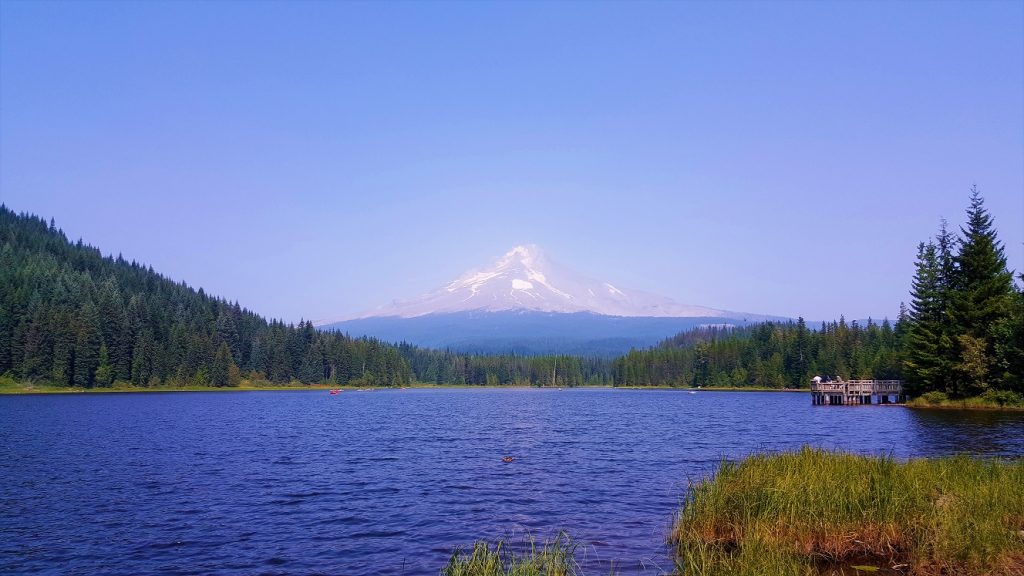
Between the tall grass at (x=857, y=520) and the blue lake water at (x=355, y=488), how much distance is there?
2.09 metres

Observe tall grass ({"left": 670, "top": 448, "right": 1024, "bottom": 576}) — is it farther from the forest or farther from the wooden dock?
the wooden dock

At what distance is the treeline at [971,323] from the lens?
253 ft

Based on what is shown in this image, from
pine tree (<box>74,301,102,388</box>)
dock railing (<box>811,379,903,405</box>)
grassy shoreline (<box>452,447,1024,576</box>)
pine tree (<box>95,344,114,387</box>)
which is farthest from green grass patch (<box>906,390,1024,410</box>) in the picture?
pine tree (<box>95,344,114,387</box>)

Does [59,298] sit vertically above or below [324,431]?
above

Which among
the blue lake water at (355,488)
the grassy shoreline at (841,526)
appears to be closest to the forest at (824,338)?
the blue lake water at (355,488)

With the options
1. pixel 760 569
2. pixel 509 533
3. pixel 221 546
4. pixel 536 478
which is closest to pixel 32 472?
pixel 221 546

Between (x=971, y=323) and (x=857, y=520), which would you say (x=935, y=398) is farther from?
(x=857, y=520)

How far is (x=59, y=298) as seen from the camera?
590 feet

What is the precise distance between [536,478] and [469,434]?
2930 cm

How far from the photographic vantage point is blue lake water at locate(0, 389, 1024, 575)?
21938mm

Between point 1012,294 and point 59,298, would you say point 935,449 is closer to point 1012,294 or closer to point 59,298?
point 1012,294

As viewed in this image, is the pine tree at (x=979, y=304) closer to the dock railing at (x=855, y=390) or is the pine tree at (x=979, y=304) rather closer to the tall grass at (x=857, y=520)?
the dock railing at (x=855, y=390)

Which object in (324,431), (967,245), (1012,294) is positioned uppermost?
(967,245)

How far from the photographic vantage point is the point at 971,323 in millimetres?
81625
